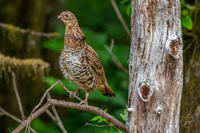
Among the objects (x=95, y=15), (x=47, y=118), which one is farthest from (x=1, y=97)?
(x=95, y=15)

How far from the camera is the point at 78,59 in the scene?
13.2 ft

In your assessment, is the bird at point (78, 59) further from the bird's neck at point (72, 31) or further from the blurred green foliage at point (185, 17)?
the blurred green foliage at point (185, 17)

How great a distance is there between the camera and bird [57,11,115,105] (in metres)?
3.86

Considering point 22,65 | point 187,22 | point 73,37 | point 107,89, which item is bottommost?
point 107,89

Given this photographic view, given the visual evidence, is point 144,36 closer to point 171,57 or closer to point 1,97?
point 171,57

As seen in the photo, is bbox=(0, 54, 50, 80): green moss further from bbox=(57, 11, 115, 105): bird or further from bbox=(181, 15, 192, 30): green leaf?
bbox=(181, 15, 192, 30): green leaf

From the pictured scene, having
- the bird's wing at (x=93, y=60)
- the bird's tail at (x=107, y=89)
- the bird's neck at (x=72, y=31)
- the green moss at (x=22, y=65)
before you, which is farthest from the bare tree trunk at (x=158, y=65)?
the green moss at (x=22, y=65)

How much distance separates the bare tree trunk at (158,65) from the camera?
284cm

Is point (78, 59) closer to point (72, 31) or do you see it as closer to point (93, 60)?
point (93, 60)

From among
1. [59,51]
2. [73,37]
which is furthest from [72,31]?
[59,51]

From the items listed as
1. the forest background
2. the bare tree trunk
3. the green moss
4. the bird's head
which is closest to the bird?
the bird's head

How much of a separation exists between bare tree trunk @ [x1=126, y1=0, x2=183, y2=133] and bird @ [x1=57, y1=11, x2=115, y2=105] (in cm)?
102

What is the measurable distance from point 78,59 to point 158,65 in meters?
1.30

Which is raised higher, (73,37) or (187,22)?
(187,22)
